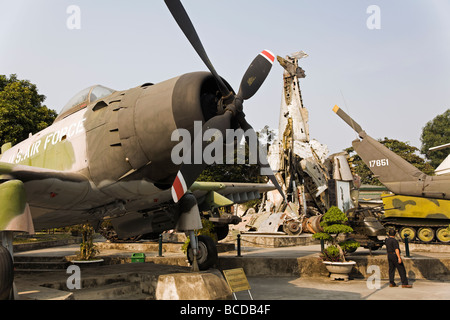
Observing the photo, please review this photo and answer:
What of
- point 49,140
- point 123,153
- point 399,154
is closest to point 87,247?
point 49,140

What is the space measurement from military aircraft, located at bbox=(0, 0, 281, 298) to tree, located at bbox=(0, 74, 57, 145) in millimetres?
17143

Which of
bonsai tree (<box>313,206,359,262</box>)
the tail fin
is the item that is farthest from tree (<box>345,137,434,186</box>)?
bonsai tree (<box>313,206,359,262</box>)

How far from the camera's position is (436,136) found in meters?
74.6

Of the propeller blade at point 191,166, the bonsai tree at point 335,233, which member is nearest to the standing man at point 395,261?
the bonsai tree at point 335,233

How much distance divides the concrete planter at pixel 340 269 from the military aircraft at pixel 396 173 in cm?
795

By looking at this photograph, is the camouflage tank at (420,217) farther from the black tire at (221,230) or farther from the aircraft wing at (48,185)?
the aircraft wing at (48,185)

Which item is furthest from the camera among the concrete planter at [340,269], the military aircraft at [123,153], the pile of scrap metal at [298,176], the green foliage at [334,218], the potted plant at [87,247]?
the pile of scrap metal at [298,176]

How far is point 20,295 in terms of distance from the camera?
5984mm

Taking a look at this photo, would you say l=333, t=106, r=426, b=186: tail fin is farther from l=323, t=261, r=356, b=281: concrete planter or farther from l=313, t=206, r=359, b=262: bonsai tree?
l=323, t=261, r=356, b=281: concrete planter

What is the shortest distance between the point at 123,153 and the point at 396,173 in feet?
48.7

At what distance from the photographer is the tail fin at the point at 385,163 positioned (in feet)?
56.1

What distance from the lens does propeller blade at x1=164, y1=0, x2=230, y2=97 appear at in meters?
6.84

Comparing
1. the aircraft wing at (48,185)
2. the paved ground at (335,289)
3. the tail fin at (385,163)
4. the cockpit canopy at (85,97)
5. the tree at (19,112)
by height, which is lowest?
the paved ground at (335,289)
